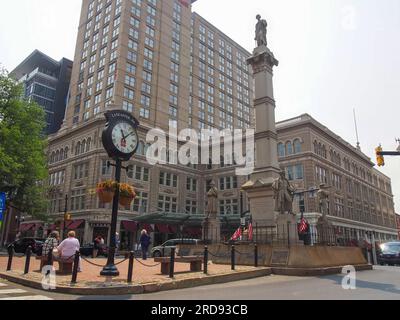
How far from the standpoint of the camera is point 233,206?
193ft

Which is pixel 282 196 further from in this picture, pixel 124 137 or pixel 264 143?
pixel 124 137

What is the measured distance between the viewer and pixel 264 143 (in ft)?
64.1

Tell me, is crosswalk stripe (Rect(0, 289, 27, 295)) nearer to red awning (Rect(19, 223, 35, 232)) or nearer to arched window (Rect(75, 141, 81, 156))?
arched window (Rect(75, 141, 81, 156))

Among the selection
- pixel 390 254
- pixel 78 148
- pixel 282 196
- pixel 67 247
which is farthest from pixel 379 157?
pixel 78 148

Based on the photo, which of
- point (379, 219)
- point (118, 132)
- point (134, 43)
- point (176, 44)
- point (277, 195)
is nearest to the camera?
point (118, 132)

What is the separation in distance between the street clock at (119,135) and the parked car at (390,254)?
2449 cm

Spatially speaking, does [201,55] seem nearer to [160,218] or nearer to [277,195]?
[160,218]

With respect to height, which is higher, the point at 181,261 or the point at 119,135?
the point at 119,135

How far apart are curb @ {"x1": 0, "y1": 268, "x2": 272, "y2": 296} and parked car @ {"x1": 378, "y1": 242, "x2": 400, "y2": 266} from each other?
18.8 metres

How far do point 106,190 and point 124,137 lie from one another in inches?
80.4

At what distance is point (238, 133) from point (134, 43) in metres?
23.6

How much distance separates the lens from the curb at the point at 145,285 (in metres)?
9.00

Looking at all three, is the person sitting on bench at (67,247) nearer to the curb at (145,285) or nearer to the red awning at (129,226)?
the curb at (145,285)
